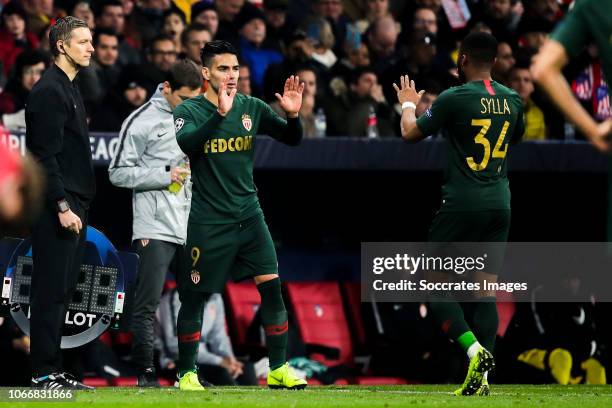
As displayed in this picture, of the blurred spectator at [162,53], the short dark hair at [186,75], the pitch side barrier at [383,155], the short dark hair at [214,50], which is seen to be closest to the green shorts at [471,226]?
the short dark hair at [214,50]

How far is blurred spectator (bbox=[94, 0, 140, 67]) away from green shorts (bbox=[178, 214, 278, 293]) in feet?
14.0

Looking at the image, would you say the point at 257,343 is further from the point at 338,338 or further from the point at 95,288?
the point at 95,288

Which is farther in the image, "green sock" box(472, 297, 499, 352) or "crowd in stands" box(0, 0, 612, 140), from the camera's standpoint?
"crowd in stands" box(0, 0, 612, 140)

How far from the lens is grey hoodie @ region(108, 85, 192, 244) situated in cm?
893

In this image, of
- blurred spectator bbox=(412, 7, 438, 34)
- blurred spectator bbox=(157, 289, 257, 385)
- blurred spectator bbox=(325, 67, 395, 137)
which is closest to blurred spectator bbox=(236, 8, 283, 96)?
blurred spectator bbox=(325, 67, 395, 137)

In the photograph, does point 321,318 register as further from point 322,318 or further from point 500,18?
point 500,18

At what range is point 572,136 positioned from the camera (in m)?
12.0

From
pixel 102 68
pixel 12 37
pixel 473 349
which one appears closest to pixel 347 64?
pixel 102 68

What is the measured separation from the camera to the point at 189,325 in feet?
26.5

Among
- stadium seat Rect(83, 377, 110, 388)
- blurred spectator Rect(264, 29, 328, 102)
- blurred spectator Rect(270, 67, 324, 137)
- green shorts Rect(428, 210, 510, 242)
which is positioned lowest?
stadium seat Rect(83, 377, 110, 388)

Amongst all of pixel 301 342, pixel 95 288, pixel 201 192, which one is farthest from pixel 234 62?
pixel 301 342

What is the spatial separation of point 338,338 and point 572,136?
107 inches

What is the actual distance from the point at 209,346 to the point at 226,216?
2795 mm

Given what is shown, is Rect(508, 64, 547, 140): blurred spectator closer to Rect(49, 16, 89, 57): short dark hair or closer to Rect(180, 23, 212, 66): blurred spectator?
Rect(180, 23, 212, 66): blurred spectator
